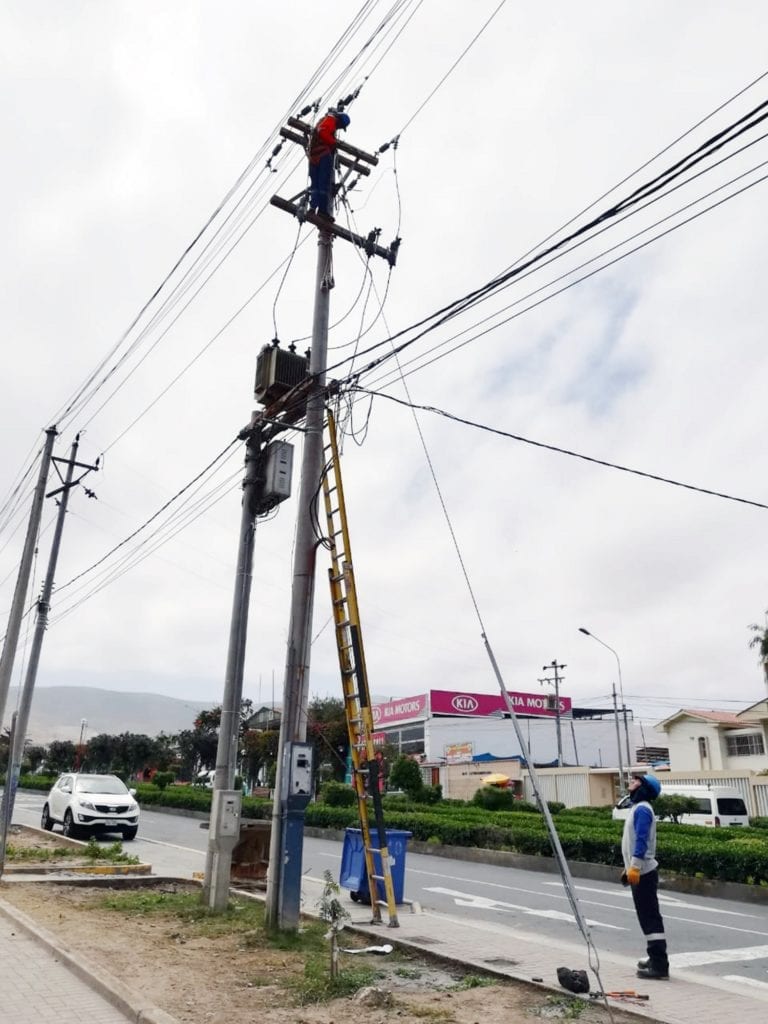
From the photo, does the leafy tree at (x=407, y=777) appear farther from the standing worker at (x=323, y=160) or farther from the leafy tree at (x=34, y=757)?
the leafy tree at (x=34, y=757)

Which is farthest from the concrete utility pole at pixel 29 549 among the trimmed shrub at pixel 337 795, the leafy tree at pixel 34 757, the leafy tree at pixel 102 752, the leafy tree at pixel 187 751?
the leafy tree at pixel 34 757

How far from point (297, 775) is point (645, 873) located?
3666 millimetres

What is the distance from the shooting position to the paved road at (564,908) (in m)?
9.66

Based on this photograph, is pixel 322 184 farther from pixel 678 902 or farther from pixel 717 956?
pixel 678 902

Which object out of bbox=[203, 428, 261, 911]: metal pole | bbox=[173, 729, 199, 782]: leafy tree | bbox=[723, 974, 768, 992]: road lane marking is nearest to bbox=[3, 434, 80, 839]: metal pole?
bbox=[203, 428, 261, 911]: metal pole

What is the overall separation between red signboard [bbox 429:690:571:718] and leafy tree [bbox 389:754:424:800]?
3443cm

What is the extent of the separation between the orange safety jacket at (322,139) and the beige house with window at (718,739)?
129 feet

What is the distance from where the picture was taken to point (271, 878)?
30.5 ft

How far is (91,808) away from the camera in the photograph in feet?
70.0

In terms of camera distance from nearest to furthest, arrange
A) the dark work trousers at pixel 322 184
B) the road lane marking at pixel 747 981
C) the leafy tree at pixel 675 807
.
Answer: the road lane marking at pixel 747 981 < the dark work trousers at pixel 322 184 < the leafy tree at pixel 675 807

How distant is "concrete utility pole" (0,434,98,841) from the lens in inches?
622

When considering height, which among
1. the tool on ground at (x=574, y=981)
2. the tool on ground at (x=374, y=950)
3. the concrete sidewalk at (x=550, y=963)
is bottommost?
the concrete sidewalk at (x=550, y=963)

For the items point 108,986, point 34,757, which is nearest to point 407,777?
point 108,986

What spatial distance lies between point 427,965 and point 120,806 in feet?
51.3
